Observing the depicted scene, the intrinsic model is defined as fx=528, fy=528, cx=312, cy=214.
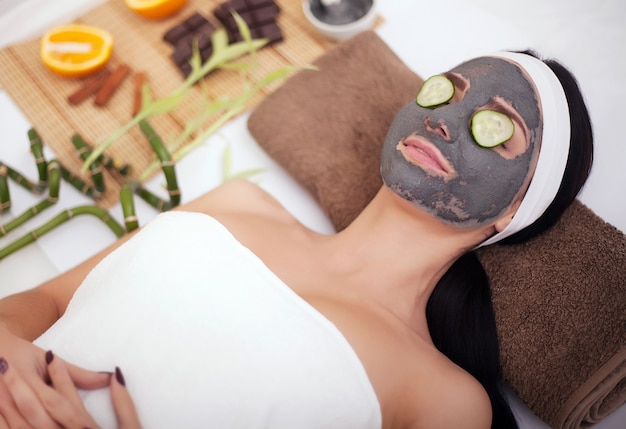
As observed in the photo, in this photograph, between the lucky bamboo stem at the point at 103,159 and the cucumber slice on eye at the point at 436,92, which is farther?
the lucky bamboo stem at the point at 103,159

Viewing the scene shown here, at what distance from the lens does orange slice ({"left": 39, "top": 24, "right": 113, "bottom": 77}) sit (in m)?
1.85

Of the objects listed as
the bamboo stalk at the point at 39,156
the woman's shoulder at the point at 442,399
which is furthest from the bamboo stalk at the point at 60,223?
the woman's shoulder at the point at 442,399

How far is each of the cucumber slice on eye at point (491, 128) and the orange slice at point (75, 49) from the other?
1361 mm

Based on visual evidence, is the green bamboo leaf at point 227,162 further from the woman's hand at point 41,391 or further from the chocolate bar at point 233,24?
the woman's hand at point 41,391

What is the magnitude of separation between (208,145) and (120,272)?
29.8 inches

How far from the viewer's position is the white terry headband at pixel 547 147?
121 cm

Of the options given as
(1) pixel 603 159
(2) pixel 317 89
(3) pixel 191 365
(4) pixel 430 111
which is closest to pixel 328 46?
(2) pixel 317 89

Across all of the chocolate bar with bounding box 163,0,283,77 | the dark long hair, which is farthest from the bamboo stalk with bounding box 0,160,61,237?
the dark long hair

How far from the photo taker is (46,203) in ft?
5.31

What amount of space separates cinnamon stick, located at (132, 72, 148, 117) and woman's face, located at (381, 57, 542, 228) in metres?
1.01

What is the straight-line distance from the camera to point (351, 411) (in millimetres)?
1076

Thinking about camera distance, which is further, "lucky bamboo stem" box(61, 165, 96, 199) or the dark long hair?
"lucky bamboo stem" box(61, 165, 96, 199)

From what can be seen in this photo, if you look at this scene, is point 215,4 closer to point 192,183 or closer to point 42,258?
point 192,183

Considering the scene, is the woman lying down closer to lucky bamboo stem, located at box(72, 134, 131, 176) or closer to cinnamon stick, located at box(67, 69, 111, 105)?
lucky bamboo stem, located at box(72, 134, 131, 176)
